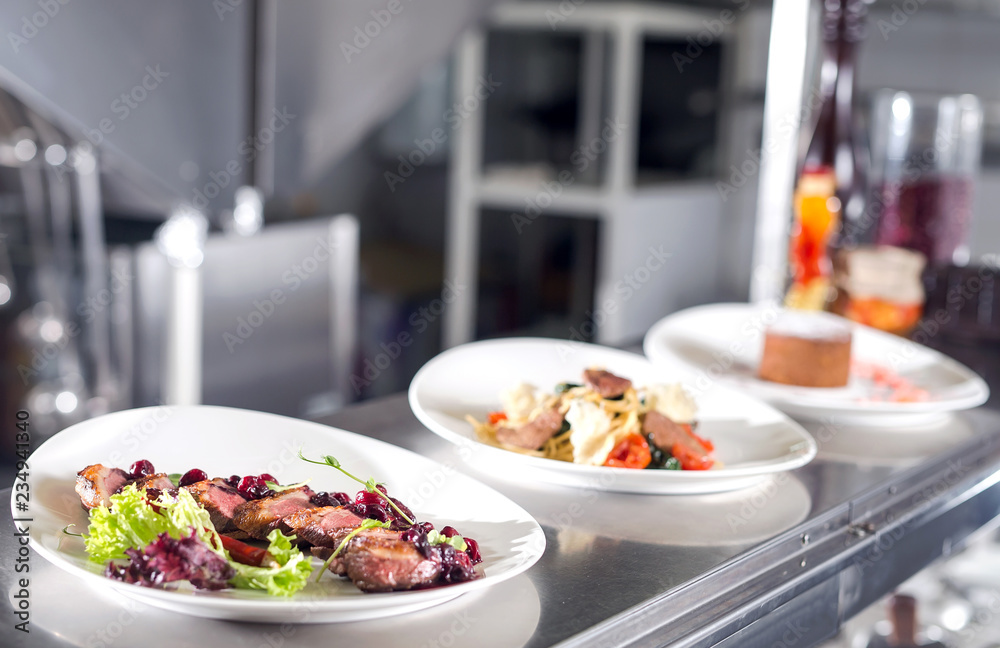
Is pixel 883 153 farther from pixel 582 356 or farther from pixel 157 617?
pixel 157 617

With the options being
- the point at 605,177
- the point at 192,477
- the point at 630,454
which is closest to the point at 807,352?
the point at 630,454

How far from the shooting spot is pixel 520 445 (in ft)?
3.11

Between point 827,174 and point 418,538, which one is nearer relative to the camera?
point 418,538

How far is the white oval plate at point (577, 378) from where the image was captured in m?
0.88

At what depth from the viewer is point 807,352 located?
47.4 inches

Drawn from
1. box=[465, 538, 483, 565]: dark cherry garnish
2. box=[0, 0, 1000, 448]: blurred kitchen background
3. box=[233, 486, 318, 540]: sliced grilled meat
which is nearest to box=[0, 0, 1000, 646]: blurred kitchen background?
box=[0, 0, 1000, 448]: blurred kitchen background

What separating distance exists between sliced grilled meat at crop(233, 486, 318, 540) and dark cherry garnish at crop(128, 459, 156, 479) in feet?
0.29

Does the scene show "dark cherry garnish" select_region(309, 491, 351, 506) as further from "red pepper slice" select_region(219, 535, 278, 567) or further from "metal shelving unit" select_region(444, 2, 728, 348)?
"metal shelving unit" select_region(444, 2, 728, 348)

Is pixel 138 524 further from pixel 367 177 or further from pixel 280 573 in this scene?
pixel 367 177

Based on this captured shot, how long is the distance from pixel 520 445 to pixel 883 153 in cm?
98

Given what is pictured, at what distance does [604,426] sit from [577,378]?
25cm

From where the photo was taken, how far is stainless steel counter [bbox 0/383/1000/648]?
617mm

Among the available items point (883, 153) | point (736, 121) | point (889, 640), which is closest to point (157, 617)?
point (889, 640)

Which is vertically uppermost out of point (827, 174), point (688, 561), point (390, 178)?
point (827, 174)
